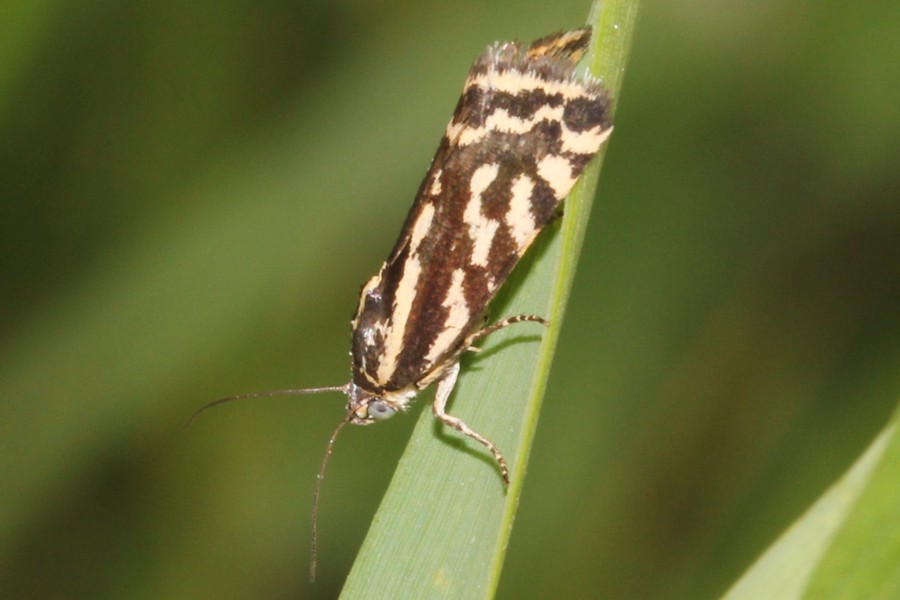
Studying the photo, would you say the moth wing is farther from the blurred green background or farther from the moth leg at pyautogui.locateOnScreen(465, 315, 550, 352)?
the blurred green background

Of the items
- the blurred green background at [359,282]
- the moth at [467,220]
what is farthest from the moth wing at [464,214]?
the blurred green background at [359,282]

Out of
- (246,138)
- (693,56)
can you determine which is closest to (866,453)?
(693,56)

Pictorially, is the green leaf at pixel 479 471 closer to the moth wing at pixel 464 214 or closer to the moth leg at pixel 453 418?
the moth leg at pixel 453 418

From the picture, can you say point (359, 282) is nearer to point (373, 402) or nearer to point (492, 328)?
point (373, 402)

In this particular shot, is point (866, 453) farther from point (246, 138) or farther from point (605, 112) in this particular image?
point (246, 138)

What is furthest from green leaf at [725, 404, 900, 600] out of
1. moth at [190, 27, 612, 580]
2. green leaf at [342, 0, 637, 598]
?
moth at [190, 27, 612, 580]

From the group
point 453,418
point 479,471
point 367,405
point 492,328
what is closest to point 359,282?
point 367,405
